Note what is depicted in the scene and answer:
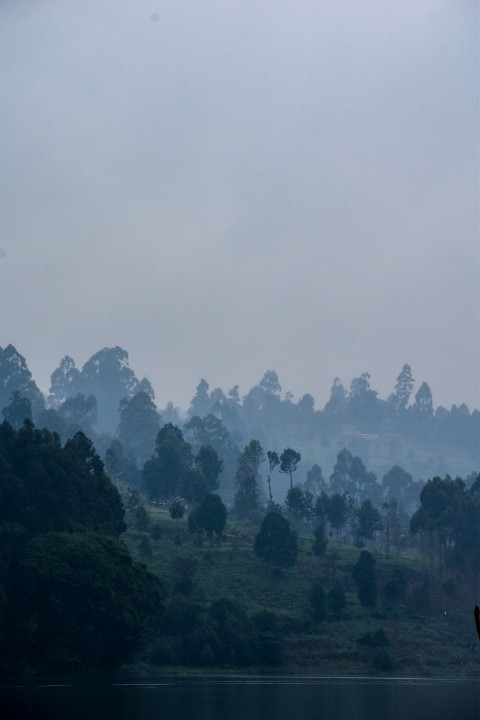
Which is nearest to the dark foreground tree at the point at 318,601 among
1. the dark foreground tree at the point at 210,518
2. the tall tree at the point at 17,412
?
the dark foreground tree at the point at 210,518

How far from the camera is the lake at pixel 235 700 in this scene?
158 feet

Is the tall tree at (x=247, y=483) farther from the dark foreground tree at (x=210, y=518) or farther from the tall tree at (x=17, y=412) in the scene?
the tall tree at (x=17, y=412)

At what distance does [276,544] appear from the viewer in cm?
11825

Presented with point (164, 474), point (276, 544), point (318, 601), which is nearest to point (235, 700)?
point (318, 601)

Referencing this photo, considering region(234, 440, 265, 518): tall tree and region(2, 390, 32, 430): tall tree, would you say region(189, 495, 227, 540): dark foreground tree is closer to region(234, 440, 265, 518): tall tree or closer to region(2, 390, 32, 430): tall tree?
region(234, 440, 265, 518): tall tree

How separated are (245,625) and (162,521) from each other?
3610 centimetres

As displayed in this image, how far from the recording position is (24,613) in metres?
78.2

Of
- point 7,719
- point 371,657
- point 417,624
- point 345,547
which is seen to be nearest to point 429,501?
point 345,547

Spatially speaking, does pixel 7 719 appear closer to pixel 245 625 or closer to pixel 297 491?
pixel 245 625

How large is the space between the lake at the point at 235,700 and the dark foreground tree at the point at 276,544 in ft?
117

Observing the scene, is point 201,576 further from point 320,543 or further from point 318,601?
point 320,543

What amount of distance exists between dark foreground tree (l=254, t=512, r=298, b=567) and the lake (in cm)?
3577

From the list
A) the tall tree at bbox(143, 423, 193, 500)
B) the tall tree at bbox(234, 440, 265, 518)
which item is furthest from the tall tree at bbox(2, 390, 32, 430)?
the tall tree at bbox(234, 440, 265, 518)

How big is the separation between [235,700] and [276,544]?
194ft
